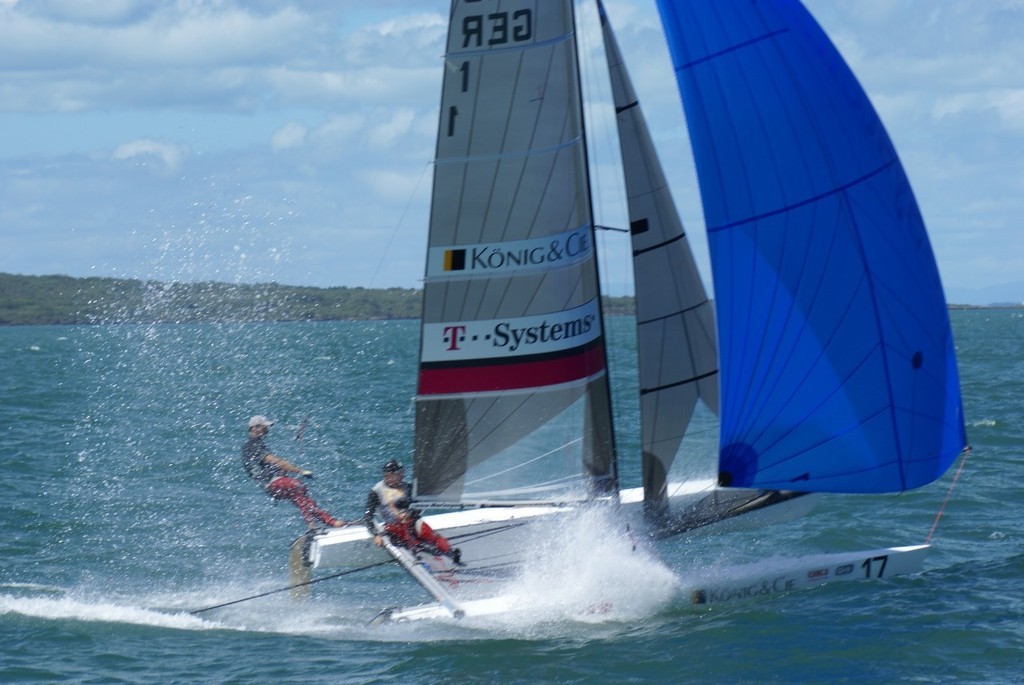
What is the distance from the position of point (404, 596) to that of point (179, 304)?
92.4 m

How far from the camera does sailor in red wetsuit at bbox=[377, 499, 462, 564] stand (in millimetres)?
12602

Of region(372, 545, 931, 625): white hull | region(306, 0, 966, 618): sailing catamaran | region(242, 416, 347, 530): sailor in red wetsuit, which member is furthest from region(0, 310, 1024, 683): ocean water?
region(306, 0, 966, 618): sailing catamaran

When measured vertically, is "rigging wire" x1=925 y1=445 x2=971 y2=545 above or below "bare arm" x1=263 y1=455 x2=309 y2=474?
below

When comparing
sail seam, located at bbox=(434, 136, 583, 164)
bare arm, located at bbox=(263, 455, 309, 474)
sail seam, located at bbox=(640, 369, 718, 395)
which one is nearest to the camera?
sail seam, located at bbox=(434, 136, 583, 164)

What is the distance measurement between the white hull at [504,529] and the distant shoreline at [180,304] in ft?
241

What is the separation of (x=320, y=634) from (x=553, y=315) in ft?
10.9

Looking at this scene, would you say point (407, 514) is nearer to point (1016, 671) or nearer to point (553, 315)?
point (553, 315)

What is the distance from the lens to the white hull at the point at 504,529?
42.9 feet

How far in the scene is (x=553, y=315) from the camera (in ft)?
40.6

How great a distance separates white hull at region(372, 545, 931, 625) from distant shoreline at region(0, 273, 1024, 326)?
2955 inches

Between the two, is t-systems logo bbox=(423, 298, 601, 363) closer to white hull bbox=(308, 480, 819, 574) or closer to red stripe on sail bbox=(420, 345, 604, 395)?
red stripe on sail bbox=(420, 345, 604, 395)

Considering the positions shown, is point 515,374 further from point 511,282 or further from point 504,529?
point 504,529

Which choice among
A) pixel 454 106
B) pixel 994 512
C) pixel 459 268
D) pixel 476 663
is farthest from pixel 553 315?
pixel 994 512

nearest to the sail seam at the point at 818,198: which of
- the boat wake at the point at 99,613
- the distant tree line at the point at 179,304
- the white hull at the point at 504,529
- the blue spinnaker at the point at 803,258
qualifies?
the blue spinnaker at the point at 803,258
